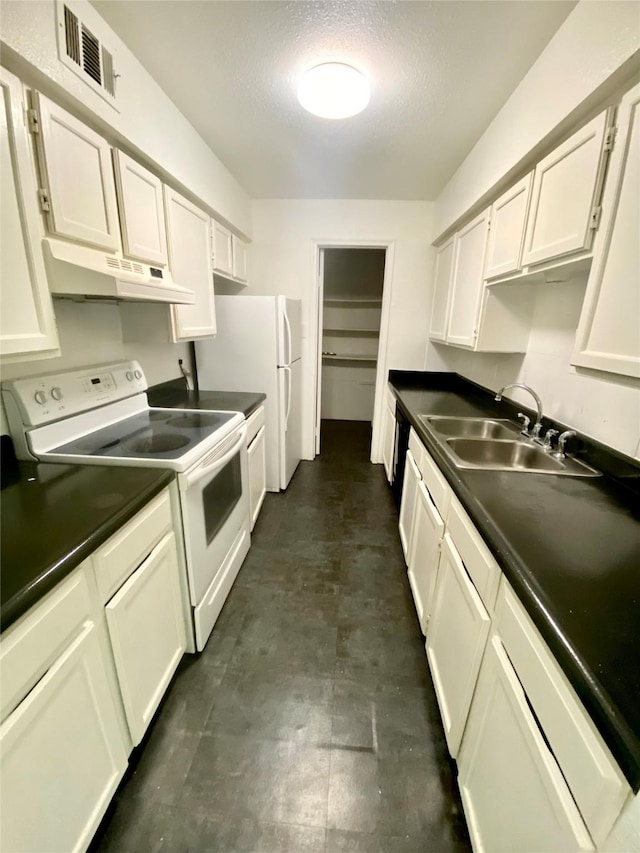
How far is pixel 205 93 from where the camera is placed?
1712 millimetres

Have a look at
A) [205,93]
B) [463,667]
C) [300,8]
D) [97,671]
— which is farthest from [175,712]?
[205,93]

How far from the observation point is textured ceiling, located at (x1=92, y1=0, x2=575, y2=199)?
1.25 metres

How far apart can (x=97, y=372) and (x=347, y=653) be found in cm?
175

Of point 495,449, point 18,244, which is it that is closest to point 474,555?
point 495,449

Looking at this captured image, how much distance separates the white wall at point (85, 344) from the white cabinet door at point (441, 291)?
2.14 meters

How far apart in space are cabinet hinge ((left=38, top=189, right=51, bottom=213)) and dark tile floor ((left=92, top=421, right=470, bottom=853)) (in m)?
1.79

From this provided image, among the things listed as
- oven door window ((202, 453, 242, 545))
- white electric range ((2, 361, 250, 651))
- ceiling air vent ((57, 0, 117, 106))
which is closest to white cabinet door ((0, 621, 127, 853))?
white electric range ((2, 361, 250, 651))

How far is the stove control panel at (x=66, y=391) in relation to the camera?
1272 mm

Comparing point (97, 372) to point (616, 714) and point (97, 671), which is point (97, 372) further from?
point (616, 714)

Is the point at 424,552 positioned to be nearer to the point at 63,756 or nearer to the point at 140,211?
the point at 63,756

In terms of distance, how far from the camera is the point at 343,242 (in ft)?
10.4

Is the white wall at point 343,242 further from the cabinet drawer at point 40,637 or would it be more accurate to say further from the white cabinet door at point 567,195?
the cabinet drawer at point 40,637

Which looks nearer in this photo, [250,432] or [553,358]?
[553,358]

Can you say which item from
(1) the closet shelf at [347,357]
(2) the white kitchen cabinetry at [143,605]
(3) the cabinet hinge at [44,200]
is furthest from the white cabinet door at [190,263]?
(1) the closet shelf at [347,357]
